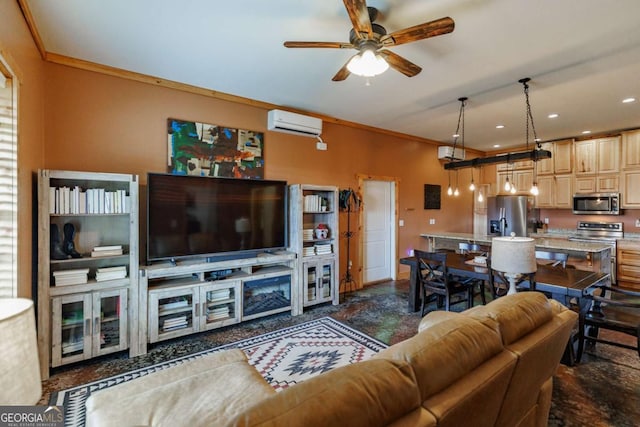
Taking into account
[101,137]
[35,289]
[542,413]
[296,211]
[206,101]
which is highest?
[206,101]

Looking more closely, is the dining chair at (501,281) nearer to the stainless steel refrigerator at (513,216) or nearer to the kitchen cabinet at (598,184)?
the stainless steel refrigerator at (513,216)

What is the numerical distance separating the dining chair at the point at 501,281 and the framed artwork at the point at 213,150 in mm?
2962

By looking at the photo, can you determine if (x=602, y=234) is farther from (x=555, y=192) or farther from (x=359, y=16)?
(x=359, y=16)

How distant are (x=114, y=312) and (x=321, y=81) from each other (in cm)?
311

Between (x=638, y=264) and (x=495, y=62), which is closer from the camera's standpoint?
(x=495, y=62)

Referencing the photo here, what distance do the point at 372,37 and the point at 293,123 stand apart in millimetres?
2148

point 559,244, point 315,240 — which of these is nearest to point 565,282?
point 559,244

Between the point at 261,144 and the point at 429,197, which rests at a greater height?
the point at 261,144

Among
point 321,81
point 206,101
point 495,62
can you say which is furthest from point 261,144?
point 495,62

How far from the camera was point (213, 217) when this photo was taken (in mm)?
3438

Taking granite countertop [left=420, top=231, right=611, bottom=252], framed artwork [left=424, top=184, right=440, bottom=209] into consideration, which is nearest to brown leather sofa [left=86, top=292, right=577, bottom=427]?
granite countertop [left=420, top=231, right=611, bottom=252]

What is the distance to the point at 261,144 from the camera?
4129 mm

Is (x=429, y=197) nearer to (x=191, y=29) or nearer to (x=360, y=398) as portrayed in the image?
(x=191, y=29)

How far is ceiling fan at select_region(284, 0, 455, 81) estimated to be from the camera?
1902 millimetres
